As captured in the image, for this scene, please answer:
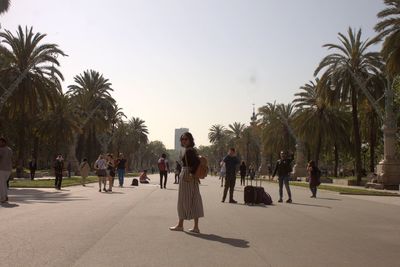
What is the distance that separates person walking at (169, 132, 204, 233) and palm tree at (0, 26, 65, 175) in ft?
103

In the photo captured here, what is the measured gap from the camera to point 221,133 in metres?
126

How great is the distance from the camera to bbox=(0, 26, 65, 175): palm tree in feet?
129

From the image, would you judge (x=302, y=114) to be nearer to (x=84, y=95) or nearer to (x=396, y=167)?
(x=396, y=167)

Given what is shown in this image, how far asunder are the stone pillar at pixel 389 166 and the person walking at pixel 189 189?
2878cm

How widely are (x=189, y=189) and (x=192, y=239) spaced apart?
1.18 metres

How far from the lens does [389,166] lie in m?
36.7

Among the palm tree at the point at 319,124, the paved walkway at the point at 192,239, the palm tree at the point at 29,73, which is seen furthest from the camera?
the palm tree at the point at 319,124

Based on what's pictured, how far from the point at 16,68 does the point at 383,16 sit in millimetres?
26257

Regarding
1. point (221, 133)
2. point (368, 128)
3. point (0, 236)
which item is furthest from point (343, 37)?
point (221, 133)

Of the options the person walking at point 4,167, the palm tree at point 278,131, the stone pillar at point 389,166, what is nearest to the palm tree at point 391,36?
the stone pillar at point 389,166

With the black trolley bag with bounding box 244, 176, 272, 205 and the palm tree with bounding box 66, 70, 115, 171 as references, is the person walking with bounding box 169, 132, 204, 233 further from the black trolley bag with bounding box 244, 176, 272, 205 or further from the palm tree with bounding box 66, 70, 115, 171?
the palm tree with bounding box 66, 70, 115, 171

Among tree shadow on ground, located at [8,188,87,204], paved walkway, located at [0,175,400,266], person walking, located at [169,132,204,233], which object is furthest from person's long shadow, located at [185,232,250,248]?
tree shadow on ground, located at [8,188,87,204]

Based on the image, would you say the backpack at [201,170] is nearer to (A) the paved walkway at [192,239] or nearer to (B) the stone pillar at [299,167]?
(A) the paved walkway at [192,239]

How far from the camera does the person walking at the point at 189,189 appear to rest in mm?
9898
